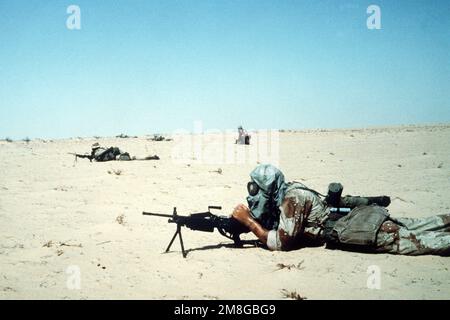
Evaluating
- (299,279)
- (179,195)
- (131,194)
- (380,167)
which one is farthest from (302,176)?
(299,279)

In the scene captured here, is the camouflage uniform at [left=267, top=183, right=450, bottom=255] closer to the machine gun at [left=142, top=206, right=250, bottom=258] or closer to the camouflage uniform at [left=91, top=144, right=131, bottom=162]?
the machine gun at [left=142, top=206, right=250, bottom=258]

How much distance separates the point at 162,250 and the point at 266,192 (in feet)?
6.22

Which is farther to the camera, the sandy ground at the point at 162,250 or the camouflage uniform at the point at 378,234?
the camouflage uniform at the point at 378,234

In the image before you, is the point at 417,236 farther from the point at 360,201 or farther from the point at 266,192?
the point at 266,192

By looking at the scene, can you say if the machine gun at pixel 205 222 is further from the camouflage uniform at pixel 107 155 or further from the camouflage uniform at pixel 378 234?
the camouflage uniform at pixel 107 155

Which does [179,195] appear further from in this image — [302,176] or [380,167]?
[380,167]

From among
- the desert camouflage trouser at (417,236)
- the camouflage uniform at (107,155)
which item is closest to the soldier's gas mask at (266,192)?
the desert camouflage trouser at (417,236)

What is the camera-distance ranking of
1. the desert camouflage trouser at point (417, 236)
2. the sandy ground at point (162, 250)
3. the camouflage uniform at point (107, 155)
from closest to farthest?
the sandy ground at point (162, 250)
the desert camouflage trouser at point (417, 236)
the camouflage uniform at point (107, 155)

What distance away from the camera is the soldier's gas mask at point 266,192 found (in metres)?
5.03

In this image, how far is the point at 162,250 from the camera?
5.62 m

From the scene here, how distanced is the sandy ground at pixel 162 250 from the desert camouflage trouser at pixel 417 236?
13 cm

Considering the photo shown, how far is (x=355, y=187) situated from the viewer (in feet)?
35.1
